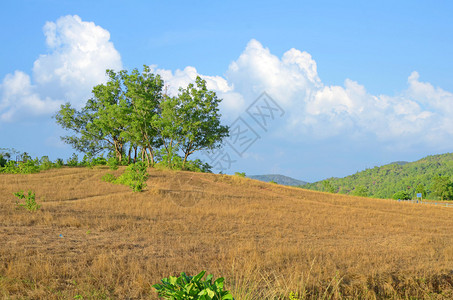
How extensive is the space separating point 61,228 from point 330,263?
878cm

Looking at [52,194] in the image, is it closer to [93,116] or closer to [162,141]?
[162,141]

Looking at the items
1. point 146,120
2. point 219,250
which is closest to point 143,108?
point 146,120

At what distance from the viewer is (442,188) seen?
57406 millimetres

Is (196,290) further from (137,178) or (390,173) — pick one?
(390,173)

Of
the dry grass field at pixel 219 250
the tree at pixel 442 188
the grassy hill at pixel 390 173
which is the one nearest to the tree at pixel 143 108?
the dry grass field at pixel 219 250

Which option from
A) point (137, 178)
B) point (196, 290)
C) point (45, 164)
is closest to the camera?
point (196, 290)

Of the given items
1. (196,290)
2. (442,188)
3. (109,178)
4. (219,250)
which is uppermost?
(442,188)

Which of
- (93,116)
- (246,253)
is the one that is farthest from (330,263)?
(93,116)

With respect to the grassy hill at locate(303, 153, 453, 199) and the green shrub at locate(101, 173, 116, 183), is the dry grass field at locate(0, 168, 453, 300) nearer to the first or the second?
the green shrub at locate(101, 173, 116, 183)

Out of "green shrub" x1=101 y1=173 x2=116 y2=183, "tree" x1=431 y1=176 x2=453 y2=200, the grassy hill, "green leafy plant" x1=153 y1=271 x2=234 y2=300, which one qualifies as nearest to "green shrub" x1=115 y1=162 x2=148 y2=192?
"green shrub" x1=101 y1=173 x2=116 y2=183

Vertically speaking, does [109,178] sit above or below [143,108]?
below

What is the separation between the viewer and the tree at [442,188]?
57594mm

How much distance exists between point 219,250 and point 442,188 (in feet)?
197

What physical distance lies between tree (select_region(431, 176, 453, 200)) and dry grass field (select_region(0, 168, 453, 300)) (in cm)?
4439
